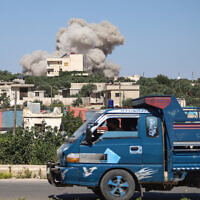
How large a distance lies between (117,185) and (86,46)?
113662mm

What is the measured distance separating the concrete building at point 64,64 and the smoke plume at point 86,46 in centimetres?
297

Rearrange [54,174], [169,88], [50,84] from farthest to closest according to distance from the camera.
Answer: [50,84] < [169,88] < [54,174]

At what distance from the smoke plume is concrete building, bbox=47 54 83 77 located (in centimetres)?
297

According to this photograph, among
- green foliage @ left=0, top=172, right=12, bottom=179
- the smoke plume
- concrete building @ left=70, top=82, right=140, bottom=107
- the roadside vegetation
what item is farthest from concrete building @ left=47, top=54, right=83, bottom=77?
green foliage @ left=0, top=172, right=12, bottom=179

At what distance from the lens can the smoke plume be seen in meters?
118

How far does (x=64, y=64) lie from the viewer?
4373 inches

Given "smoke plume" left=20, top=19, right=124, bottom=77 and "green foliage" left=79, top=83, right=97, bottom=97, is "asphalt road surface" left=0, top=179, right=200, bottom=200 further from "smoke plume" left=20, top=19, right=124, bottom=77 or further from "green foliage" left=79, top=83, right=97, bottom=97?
"smoke plume" left=20, top=19, right=124, bottom=77

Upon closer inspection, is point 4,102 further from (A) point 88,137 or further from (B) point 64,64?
(A) point 88,137

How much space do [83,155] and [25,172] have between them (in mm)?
4110

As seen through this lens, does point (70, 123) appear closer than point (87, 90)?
Yes

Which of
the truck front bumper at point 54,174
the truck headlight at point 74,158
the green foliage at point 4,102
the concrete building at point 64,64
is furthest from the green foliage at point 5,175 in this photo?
the concrete building at point 64,64

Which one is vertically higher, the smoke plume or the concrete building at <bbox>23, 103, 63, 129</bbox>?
the smoke plume

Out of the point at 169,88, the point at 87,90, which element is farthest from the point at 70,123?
the point at 169,88

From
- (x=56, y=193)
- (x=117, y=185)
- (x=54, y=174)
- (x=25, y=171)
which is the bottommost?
(x=56, y=193)
